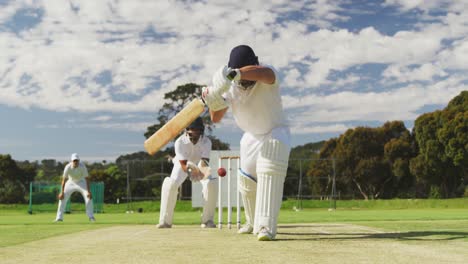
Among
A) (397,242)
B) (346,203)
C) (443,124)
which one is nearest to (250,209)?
(397,242)

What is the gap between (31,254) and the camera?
488 centimetres

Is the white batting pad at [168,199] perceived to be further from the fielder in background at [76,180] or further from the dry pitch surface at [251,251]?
the fielder in background at [76,180]

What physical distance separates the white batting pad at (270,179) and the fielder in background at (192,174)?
136 inches

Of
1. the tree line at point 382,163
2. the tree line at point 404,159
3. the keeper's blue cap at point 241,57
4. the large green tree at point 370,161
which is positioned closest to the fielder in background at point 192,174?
the keeper's blue cap at point 241,57

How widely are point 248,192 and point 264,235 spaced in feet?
3.45

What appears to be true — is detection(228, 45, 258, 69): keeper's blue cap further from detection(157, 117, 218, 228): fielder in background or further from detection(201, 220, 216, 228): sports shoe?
detection(201, 220, 216, 228): sports shoe

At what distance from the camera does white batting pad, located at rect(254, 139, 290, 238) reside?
5.96m

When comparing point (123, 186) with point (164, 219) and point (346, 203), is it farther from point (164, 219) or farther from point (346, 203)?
point (164, 219)

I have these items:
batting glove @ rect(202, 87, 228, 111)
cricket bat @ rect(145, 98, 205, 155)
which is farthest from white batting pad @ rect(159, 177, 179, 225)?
batting glove @ rect(202, 87, 228, 111)

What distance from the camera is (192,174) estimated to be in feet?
31.0

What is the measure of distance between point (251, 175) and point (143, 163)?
1026 inches

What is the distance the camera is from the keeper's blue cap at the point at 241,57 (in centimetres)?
603

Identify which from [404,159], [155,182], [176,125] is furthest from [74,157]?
[404,159]

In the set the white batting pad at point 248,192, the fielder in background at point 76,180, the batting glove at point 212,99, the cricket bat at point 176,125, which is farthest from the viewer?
the fielder in background at point 76,180
